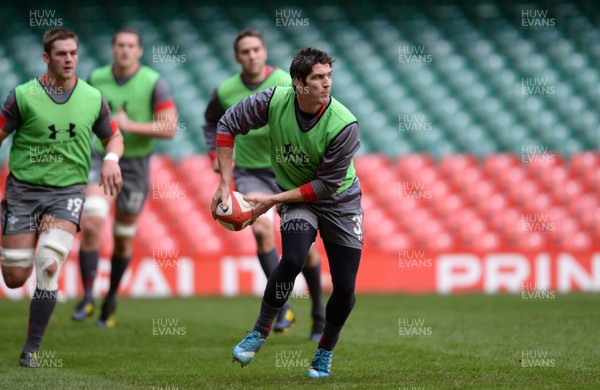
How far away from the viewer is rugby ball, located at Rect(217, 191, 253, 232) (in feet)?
18.7

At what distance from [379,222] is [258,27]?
16.0 ft

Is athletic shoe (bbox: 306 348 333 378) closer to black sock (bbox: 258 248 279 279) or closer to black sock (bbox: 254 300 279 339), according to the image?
black sock (bbox: 254 300 279 339)

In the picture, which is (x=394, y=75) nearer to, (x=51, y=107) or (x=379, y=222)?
(x=379, y=222)

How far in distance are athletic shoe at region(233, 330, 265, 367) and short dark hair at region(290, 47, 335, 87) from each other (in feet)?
4.94

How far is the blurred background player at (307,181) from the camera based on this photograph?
5.61 m

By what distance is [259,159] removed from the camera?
26.1 ft

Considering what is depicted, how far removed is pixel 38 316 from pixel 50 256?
408mm

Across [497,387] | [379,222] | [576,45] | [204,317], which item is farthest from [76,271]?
[576,45]

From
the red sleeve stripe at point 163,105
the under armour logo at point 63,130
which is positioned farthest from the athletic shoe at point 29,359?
the red sleeve stripe at point 163,105

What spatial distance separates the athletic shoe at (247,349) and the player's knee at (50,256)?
159 cm

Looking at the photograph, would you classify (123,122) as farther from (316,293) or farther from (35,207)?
(316,293)

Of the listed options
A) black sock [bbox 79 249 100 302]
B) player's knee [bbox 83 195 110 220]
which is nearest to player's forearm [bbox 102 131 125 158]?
player's knee [bbox 83 195 110 220]

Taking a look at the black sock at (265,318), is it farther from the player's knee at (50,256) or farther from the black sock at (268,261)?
the black sock at (268,261)

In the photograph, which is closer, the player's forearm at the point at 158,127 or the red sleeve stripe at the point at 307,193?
the red sleeve stripe at the point at 307,193
